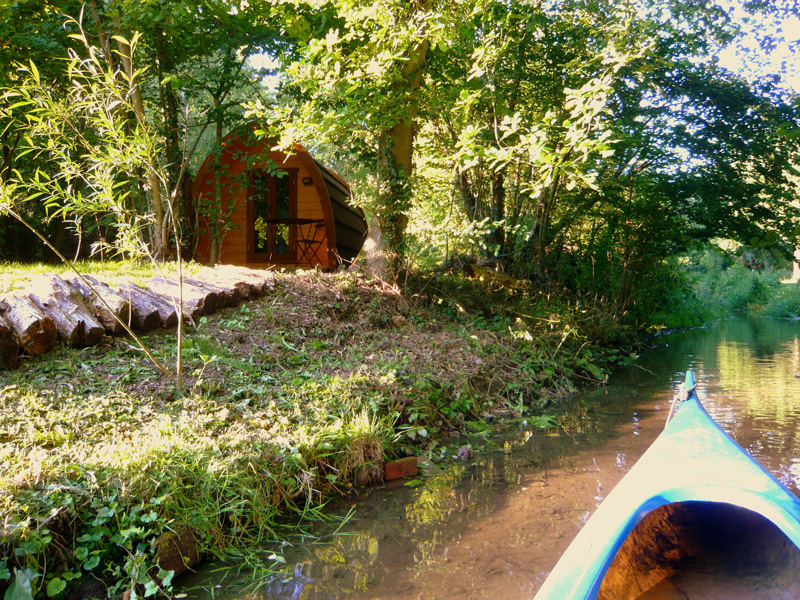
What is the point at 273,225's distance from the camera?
11.6 meters

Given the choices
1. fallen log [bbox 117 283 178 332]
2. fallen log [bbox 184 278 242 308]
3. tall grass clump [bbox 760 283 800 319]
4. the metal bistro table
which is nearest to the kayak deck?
fallen log [bbox 117 283 178 332]

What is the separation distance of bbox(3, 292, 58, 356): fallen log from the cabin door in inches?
292

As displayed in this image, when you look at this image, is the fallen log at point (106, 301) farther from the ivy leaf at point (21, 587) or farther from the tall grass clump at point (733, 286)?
the tall grass clump at point (733, 286)

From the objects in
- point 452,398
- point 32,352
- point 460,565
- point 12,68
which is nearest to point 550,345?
point 452,398

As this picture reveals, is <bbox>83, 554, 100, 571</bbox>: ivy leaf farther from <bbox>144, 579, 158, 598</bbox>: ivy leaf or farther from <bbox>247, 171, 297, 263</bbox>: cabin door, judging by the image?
<bbox>247, 171, 297, 263</bbox>: cabin door

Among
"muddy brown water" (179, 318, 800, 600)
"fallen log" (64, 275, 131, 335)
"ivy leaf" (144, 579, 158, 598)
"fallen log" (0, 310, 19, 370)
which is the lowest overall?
"muddy brown water" (179, 318, 800, 600)

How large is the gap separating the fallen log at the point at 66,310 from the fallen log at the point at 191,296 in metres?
0.86

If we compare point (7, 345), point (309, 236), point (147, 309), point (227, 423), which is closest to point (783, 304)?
point (309, 236)

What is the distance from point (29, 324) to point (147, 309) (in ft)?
3.59

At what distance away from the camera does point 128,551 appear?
256 cm

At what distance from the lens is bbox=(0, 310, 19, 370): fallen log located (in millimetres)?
3766

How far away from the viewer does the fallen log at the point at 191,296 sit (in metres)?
5.35

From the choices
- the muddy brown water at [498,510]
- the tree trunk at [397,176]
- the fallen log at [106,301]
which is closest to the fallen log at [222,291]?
the fallen log at [106,301]

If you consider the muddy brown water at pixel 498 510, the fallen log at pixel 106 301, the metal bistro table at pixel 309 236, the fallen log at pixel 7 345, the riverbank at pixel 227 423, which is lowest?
the muddy brown water at pixel 498 510
